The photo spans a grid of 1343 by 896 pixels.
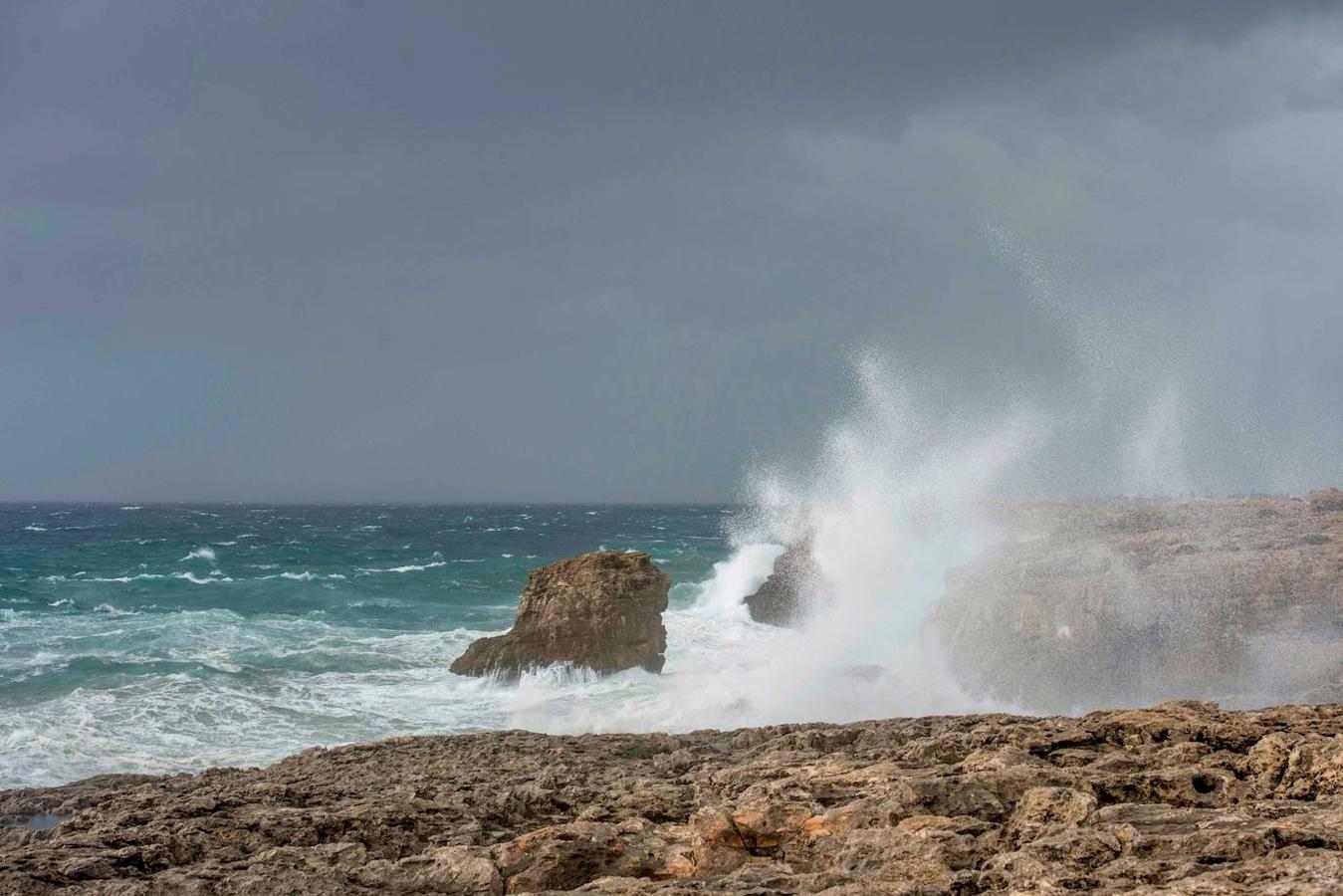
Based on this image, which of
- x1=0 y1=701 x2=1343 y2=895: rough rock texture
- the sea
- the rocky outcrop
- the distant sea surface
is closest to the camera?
x1=0 y1=701 x2=1343 y2=895: rough rock texture

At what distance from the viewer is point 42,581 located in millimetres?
49156

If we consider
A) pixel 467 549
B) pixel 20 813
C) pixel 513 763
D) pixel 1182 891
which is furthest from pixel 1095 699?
pixel 467 549

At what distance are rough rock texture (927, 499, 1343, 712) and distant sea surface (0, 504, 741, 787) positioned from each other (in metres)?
8.91

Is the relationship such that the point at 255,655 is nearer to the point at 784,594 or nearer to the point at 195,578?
the point at 784,594

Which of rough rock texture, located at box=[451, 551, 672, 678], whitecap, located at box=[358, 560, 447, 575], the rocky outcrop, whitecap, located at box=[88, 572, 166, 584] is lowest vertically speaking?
whitecap, located at box=[88, 572, 166, 584]

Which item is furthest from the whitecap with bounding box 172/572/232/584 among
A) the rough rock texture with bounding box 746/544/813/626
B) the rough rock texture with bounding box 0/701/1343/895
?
the rough rock texture with bounding box 0/701/1343/895

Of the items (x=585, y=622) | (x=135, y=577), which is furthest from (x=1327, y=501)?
(x=135, y=577)

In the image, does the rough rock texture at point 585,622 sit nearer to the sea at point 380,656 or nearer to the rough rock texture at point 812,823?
the sea at point 380,656

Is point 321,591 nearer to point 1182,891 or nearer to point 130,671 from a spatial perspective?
point 130,671

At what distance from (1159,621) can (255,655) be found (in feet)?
86.2

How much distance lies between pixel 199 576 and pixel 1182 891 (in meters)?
56.9

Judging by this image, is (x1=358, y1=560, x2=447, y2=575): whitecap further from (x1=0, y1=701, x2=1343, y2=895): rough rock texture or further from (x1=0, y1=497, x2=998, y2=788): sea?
(x1=0, y1=701, x2=1343, y2=895): rough rock texture

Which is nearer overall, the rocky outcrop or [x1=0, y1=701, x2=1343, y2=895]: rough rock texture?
[x1=0, y1=701, x2=1343, y2=895]: rough rock texture

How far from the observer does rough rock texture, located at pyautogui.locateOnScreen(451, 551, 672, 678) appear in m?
27.0
